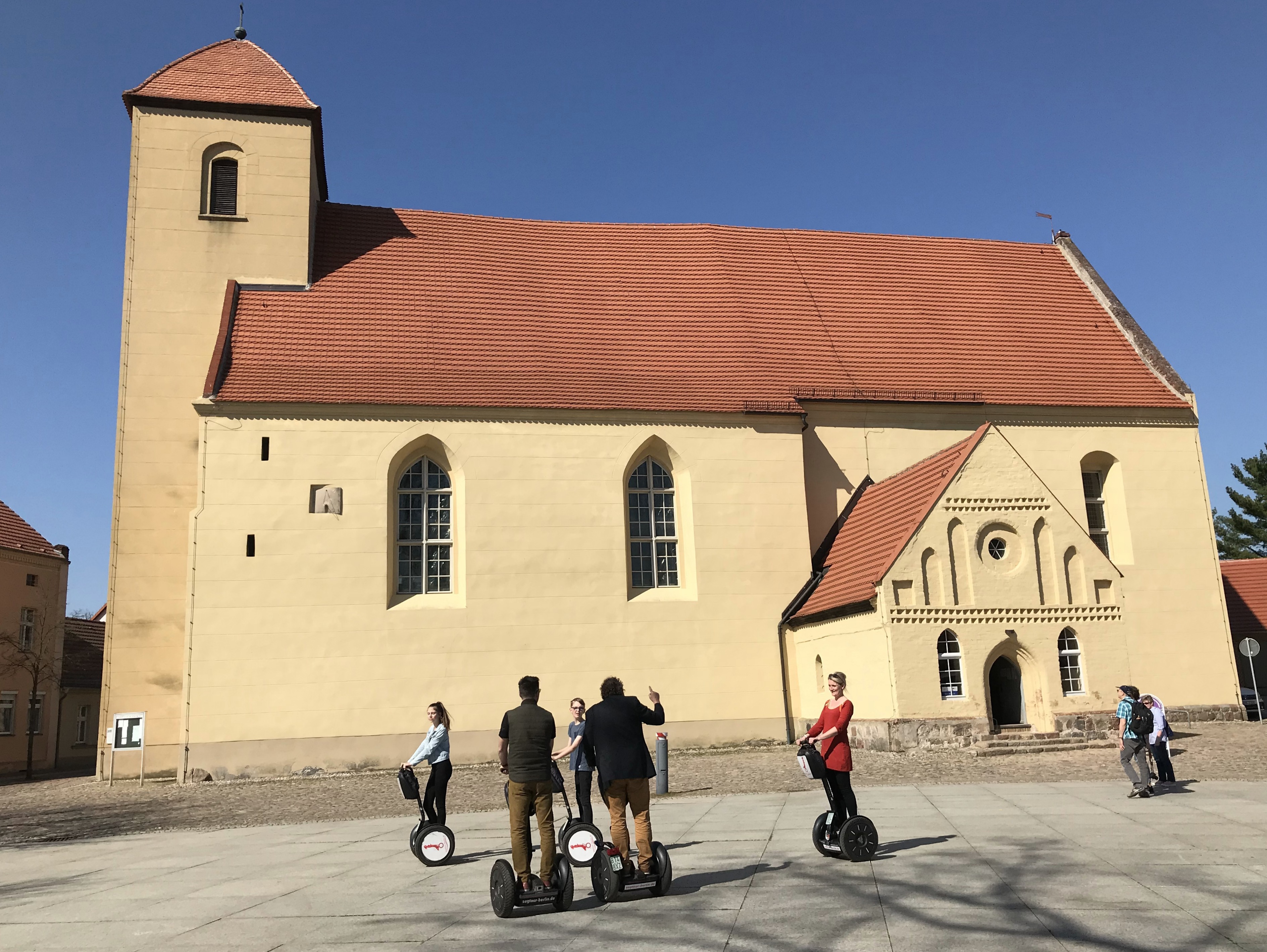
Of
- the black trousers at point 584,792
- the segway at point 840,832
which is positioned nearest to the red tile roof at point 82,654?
the black trousers at point 584,792

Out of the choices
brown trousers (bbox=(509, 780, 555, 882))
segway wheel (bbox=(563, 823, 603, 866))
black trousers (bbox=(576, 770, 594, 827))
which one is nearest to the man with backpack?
black trousers (bbox=(576, 770, 594, 827))

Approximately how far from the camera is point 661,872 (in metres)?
7.82

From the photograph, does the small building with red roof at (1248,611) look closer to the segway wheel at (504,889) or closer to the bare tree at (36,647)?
the segway wheel at (504,889)

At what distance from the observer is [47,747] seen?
33875mm

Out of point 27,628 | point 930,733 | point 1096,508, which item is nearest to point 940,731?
point 930,733

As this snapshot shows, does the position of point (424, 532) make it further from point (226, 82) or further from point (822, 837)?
point (822, 837)

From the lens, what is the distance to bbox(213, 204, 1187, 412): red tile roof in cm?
2295

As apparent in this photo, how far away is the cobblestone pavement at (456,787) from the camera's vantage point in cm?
1510

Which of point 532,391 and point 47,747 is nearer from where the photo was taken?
point 532,391

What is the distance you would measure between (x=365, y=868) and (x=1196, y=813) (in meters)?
9.08

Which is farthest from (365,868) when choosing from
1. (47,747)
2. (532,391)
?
(47,747)

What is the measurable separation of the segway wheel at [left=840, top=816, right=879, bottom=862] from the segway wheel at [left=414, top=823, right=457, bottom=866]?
3.70 metres

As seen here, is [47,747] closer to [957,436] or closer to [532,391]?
[532,391]

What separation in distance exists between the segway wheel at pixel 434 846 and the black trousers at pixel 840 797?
362cm
